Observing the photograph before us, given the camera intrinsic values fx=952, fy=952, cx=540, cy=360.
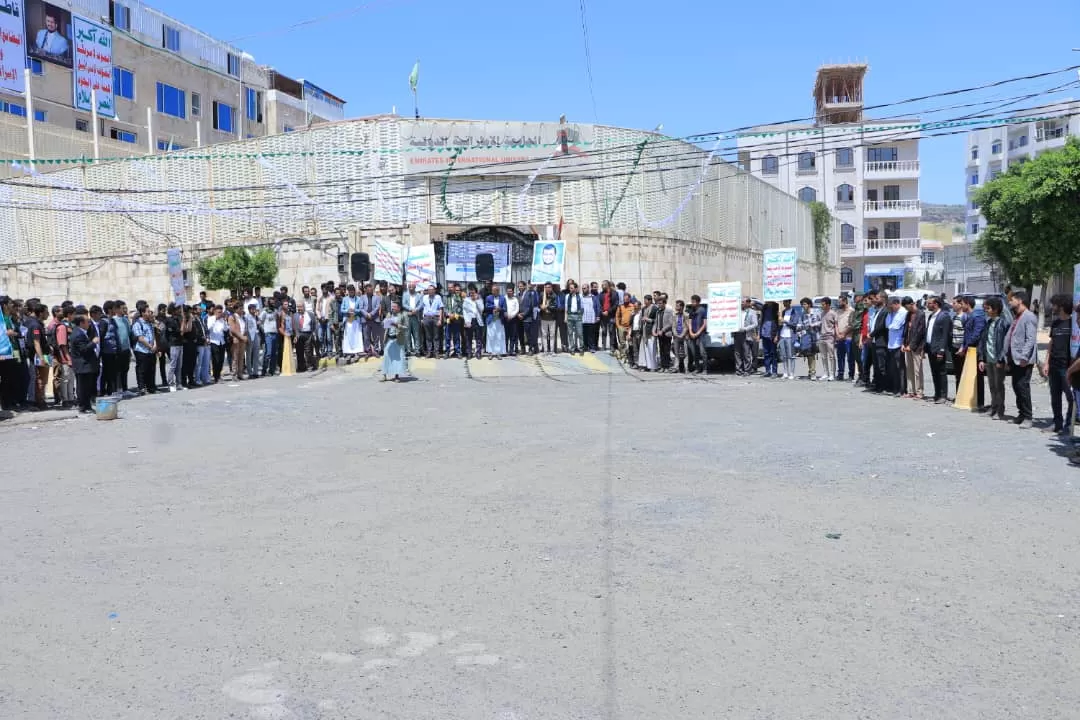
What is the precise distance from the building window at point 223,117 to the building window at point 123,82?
6.33 meters

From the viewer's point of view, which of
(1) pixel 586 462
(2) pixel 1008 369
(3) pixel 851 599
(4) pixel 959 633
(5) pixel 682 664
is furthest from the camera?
(2) pixel 1008 369

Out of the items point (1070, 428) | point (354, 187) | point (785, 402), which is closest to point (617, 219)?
point (354, 187)

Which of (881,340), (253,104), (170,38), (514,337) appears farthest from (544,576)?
(253,104)

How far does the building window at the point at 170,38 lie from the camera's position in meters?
48.8

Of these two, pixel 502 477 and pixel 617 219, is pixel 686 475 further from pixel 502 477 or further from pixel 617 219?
pixel 617 219

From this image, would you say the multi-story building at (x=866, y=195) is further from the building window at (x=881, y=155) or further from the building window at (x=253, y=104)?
the building window at (x=253, y=104)

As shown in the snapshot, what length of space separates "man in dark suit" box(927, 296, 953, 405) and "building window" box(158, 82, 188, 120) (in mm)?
43315

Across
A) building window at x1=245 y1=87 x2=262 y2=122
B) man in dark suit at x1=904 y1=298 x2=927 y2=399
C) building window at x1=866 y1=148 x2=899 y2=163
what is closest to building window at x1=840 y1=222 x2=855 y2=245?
building window at x1=866 y1=148 x2=899 y2=163

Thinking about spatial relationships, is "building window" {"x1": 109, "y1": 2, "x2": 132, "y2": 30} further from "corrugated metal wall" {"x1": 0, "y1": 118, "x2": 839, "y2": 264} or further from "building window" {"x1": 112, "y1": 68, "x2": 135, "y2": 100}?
"corrugated metal wall" {"x1": 0, "y1": 118, "x2": 839, "y2": 264}

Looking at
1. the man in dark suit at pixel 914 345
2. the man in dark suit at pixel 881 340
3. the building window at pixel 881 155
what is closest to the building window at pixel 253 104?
the building window at pixel 881 155

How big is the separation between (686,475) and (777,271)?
13.1 meters

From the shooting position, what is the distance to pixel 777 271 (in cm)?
2117

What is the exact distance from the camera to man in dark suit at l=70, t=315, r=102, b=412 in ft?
45.6

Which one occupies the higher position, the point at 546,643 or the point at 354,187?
the point at 354,187
